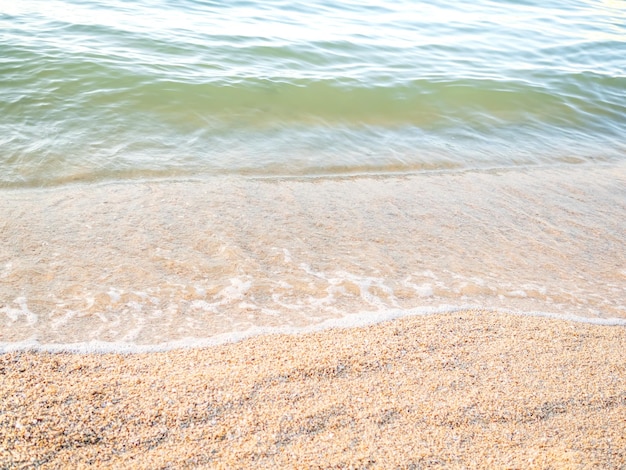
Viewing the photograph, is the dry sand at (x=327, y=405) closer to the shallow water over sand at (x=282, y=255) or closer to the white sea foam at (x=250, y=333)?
the white sea foam at (x=250, y=333)

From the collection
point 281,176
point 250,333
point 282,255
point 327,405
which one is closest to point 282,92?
point 281,176

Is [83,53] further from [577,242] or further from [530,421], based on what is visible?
[530,421]

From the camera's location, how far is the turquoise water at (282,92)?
5.96 metres

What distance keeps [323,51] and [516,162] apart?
4.32 metres

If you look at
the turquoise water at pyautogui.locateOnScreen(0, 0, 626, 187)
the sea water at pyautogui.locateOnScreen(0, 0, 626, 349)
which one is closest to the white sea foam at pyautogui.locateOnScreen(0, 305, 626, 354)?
the sea water at pyautogui.locateOnScreen(0, 0, 626, 349)

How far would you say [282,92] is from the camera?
25.5ft

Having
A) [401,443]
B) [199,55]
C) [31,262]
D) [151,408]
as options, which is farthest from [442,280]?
[199,55]

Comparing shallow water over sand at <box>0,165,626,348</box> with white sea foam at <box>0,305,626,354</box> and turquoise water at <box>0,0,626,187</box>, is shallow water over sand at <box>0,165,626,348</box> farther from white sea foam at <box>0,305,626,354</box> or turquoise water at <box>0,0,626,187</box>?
turquoise water at <box>0,0,626,187</box>

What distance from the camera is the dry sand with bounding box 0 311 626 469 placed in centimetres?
230

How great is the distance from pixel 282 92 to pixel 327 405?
586cm

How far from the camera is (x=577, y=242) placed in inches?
186

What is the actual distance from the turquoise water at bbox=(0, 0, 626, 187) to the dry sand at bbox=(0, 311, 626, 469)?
9.70 feet

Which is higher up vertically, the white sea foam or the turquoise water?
the turquoise water

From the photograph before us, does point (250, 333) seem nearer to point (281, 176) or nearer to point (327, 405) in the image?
point (327, 405)
